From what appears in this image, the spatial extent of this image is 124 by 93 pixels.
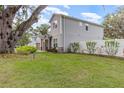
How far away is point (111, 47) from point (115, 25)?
908 centimetres

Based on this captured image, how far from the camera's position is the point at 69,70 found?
4.88 m

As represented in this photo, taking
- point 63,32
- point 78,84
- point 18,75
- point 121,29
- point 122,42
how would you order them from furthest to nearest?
point 121,29
point 63,32
point 122,42
point 18,75
point 78,84

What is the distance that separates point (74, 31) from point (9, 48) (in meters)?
7.24

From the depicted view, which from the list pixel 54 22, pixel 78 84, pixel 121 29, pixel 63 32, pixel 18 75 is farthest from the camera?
pixel 121 29

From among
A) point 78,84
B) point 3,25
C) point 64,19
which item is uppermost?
point 64,19

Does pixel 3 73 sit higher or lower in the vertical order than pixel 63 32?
lower

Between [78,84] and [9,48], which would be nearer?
[78,84]

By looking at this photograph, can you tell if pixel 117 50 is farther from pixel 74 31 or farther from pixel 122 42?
pixel 74 31

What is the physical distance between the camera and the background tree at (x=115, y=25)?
685 inches

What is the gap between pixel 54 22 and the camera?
14219 millimetres

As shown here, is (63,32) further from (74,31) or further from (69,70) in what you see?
(69,70)

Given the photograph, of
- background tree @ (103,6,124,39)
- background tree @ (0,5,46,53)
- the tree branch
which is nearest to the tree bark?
background tree @ (0,5,46,53)

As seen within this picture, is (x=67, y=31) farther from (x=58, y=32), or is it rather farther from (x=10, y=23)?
(x=10, y=23)

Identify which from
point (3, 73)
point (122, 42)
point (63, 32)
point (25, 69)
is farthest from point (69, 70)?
point (63, 32)
